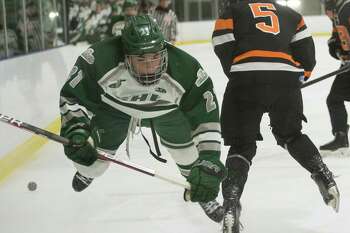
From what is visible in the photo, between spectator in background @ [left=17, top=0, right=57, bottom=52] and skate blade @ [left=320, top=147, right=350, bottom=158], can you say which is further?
spectator in background @ [left=17, top=0, right=57, bottom=52]

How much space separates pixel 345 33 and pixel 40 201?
189 cm

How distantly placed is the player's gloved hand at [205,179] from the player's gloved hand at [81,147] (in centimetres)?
35

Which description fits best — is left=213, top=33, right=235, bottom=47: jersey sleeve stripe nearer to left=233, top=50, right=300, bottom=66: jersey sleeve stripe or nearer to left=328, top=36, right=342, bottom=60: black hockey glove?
left=233, top=50, right=300, bottom=66: jersey sleeve stripe

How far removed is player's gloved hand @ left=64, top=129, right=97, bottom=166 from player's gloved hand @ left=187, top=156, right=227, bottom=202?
0.35 metres

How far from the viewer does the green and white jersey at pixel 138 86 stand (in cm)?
209

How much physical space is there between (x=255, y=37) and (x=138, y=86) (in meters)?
0.56

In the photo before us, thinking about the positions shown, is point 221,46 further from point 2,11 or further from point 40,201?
point 2,11

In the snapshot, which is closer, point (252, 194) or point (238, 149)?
point (238, 149)

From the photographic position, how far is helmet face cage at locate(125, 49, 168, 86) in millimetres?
1990

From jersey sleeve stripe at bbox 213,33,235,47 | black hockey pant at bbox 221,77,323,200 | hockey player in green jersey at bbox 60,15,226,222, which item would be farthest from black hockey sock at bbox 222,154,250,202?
jersey sleeve stripe at bbox 213,33,235,47

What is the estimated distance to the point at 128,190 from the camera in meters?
3.25

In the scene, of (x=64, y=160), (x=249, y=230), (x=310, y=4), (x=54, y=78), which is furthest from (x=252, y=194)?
(x=310, y=4)

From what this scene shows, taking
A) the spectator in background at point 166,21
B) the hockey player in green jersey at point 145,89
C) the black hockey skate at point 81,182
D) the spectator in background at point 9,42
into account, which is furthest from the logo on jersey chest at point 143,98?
the spectator in background at point 166,21

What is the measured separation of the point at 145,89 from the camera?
2.20 meters
